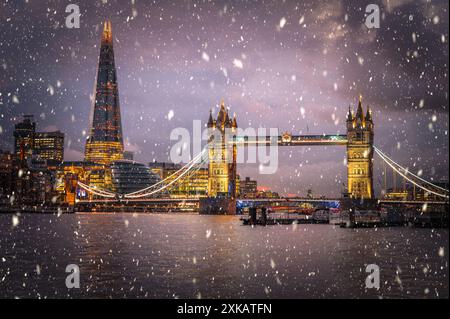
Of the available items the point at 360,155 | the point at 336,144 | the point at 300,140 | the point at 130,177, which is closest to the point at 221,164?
the point at 300,140

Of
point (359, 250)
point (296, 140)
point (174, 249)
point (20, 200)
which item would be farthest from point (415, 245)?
point (20, 200)

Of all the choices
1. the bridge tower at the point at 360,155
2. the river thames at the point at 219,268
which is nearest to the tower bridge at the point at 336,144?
the bridge tower at the point at 360,155

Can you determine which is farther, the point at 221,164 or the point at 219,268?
the point at 221,164

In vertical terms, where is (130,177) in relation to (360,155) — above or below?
below

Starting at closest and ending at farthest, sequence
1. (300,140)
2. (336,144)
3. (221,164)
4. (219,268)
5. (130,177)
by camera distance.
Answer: (219,268), (300,140), (336,144), (221,164), (130,177)

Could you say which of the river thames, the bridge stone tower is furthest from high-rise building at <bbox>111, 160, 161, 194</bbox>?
the river thames

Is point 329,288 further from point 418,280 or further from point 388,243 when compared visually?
point 388,243

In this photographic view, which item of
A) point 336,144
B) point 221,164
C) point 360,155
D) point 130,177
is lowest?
point 130,177

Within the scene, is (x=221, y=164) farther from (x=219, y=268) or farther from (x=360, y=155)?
(x=219, y=268)
